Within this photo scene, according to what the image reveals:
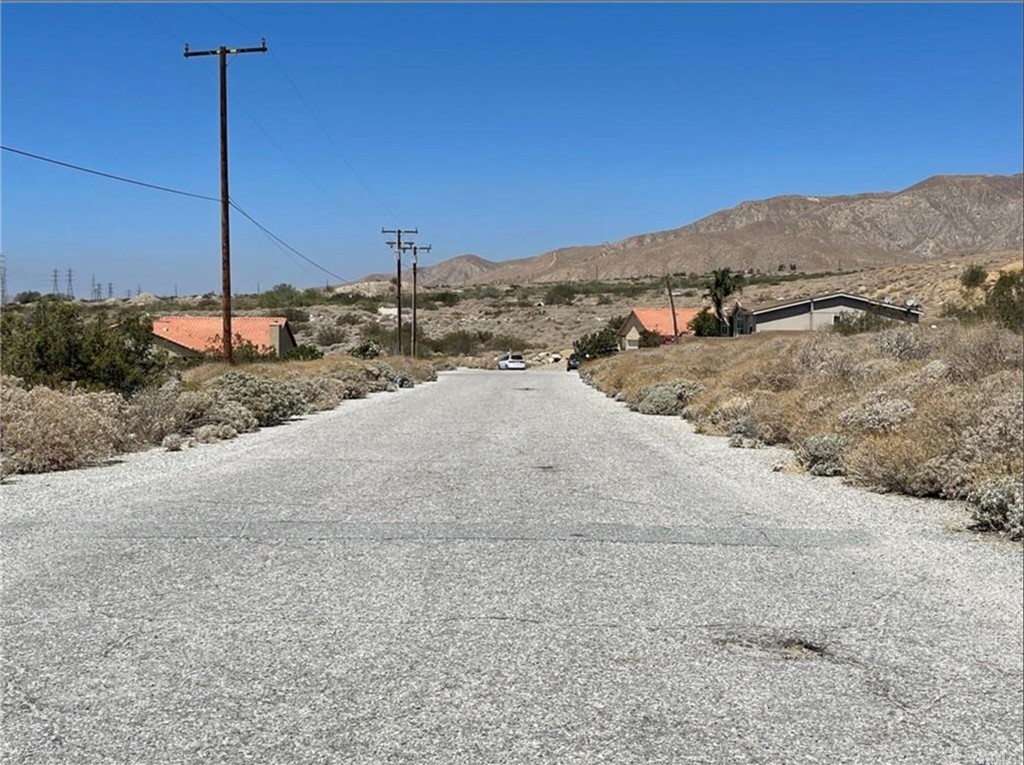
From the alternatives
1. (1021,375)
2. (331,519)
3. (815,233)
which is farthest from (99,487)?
(815,233)

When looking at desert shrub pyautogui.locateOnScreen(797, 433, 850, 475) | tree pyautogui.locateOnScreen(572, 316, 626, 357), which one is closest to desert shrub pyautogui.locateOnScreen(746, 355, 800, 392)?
desert shrub pyautogui.locateOnScreen(797, 433, 850, 475)

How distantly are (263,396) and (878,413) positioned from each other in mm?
12882

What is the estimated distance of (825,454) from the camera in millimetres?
12422

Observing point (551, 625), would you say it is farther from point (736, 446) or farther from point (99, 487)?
point (736, 446)

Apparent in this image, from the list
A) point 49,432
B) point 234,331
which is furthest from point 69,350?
point 234,331

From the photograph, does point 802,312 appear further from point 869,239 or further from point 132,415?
point 869,239

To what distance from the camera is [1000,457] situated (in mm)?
9617

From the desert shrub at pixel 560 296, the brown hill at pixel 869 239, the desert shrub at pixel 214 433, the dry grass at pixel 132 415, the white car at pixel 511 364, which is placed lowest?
the white car at pixel 511 364

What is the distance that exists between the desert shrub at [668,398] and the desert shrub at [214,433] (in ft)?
36.3

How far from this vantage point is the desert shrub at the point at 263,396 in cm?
2017

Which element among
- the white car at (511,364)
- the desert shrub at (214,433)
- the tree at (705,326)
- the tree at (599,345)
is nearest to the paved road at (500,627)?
the desert shrub at (214,433)

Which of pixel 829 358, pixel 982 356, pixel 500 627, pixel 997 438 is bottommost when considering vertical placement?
pixel 500 627

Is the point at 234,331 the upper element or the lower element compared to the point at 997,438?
upper

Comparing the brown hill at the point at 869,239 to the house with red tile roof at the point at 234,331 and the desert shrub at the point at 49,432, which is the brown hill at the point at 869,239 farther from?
the desert shrub at the point at 49,432
